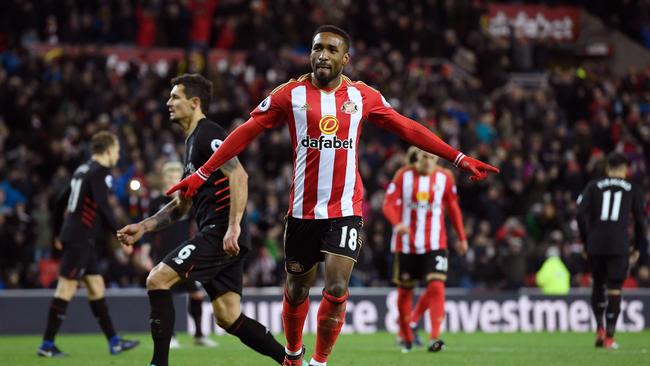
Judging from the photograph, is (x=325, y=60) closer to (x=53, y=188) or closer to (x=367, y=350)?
(x=367, y=350)

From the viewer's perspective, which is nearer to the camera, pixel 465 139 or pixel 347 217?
pixel 347 217

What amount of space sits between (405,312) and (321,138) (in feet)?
17.3

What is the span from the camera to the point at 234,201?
823 centimetres

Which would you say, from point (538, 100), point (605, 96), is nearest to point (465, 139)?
point (538, 100)

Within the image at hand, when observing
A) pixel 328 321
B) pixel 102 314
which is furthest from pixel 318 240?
pixel 102 314


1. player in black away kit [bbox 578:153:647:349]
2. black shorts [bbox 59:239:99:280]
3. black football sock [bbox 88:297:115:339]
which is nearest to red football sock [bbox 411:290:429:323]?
player in black away kit [bbox 578:153:647:349]

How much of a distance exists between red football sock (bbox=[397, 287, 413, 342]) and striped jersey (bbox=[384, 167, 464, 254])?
1.64 ft

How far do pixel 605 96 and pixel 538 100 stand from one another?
2289 millimetres

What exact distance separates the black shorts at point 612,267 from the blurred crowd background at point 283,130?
22.2ft

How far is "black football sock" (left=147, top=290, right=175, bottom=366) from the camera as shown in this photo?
8.20m

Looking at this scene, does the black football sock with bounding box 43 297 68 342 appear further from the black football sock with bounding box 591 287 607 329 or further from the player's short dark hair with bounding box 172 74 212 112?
the black football sock with bounding box 591 287 607 329

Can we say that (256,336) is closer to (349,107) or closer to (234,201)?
(234,201)

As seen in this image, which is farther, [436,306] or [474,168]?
[436,306]

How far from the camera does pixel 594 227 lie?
43.7 feet
